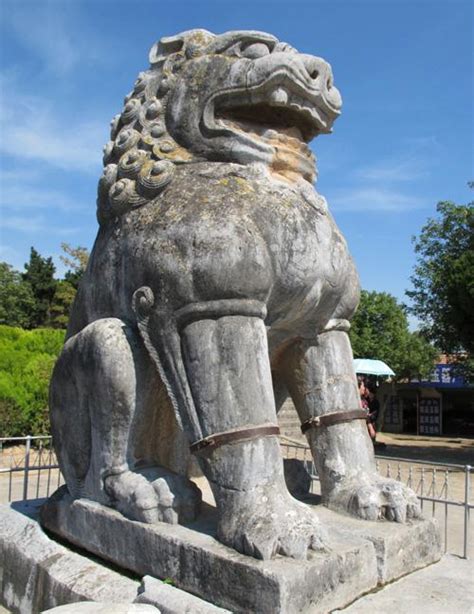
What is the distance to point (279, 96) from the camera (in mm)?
2852

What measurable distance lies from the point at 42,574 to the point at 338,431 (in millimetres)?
1587

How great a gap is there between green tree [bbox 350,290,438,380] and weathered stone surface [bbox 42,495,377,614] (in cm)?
1978

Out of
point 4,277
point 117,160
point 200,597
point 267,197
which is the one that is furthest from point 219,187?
point 4,277

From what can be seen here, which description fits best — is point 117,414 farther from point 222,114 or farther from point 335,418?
point 222,114

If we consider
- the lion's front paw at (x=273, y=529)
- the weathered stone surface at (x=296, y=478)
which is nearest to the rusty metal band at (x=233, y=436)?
the lion's front paw at (x=273, y=529)

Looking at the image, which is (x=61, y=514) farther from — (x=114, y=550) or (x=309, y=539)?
(x=309, y=539)

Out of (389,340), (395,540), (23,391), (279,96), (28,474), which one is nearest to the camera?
(395,540)

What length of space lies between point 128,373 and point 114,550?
0.79 meters

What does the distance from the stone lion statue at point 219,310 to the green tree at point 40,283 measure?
3459 centimetres

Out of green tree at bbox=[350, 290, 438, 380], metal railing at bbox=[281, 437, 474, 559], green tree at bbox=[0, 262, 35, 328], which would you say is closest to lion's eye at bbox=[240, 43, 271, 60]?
metal railing at bbox=[281, 437, 474, 559]

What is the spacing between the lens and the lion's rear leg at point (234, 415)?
7.55 ft

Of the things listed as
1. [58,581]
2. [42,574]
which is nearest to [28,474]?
[42,574]

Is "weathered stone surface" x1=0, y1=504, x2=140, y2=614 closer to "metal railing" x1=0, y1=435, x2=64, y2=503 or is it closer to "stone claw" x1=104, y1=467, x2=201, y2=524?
"stone claw" x1=104, y1=467, x2=201, y2=524

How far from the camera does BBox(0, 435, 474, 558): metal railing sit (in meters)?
5.05
